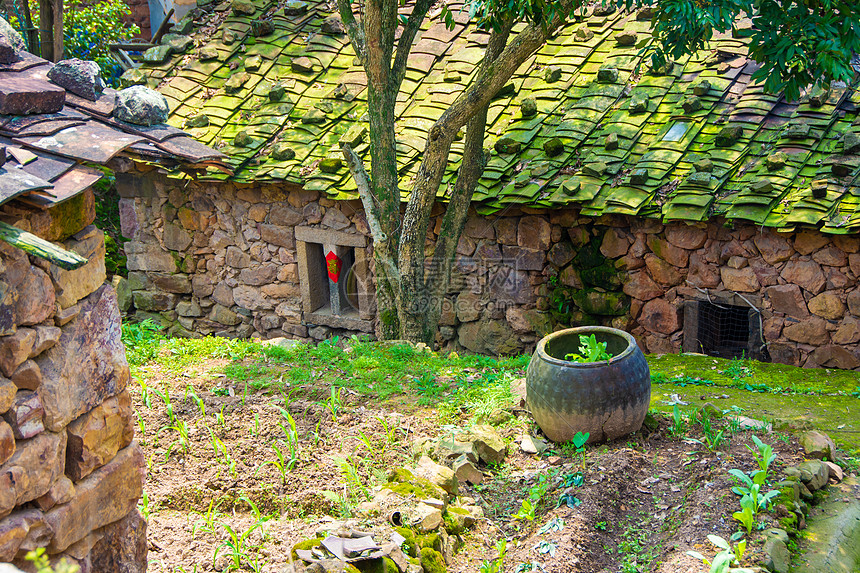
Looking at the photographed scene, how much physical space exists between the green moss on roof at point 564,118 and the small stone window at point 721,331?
1096 mm

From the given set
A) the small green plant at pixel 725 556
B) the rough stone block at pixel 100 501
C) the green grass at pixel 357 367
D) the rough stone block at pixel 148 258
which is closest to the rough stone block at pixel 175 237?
the rough stone block at pixel 148 258

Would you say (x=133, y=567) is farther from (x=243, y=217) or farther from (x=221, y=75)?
(x=221, y=75)

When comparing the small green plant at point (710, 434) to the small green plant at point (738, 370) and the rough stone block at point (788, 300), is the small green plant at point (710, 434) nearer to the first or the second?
the small green plant at point (738, 370)

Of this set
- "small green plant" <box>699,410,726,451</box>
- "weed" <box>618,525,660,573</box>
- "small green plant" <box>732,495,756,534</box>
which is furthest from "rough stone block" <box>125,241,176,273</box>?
"small green plant" <box>732,495,756,534</box>

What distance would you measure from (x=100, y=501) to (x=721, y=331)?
20.4 feet

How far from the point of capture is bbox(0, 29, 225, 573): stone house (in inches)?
95.5

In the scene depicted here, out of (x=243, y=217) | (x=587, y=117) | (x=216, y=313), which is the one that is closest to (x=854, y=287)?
(x=587, y=117)

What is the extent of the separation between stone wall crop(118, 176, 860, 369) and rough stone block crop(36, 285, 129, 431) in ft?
17.4

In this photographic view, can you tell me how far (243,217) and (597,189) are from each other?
4353 millimetres

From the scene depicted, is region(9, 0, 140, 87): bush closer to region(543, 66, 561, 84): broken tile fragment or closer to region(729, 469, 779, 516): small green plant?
region(543, 66, 561, 84): broken tile fragment

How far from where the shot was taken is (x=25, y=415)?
2477 mm

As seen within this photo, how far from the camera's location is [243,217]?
352 inches

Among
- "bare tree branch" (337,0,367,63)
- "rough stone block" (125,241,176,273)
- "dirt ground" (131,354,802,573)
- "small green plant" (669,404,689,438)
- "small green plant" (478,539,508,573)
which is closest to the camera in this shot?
"small green plant" (478,539,508,573)

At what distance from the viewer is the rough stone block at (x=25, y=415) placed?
Answer: 2443 mm
